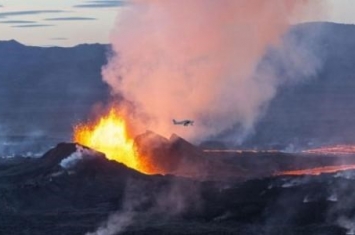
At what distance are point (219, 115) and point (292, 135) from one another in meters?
17.5

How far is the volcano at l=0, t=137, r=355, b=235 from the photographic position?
81.6 metres

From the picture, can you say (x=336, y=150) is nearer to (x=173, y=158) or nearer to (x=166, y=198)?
(x=173, y=158)

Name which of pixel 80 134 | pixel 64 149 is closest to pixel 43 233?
pixel 64 149

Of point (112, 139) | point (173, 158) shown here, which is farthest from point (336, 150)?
point (173, 158)

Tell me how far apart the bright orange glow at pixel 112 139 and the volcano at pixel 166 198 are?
229cm

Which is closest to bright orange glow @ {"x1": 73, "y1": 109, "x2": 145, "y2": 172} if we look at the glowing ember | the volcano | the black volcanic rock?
the black volcanic rock

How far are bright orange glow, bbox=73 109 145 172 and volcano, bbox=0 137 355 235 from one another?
229cm

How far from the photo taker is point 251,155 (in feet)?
415

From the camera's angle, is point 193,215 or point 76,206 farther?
point 76,206

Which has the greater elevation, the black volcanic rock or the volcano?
the black volcanic rock

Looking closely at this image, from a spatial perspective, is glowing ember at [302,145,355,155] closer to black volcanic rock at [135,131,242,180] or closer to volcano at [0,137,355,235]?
volcano at [0,137,355,235]

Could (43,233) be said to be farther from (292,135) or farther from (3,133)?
(3,133)

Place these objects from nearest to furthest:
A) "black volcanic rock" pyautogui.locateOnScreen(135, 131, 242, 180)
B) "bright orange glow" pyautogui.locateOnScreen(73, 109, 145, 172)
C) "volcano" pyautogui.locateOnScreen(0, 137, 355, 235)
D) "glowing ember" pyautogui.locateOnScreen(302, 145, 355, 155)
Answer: "volcano" pyautogui.locateOnScreen(0, 137, 355, 235) → "black volcanic rock" pyautogui.locateOnScreen(135, 131, 242, 180) → "bright orange glow" pyautogui.locateOnScreen(73, 109, 145, 172) → "glowing ember" pyautogui.locateOnScreen(302, 145, 355, 155)

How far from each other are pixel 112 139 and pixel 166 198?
26083 millimetres
